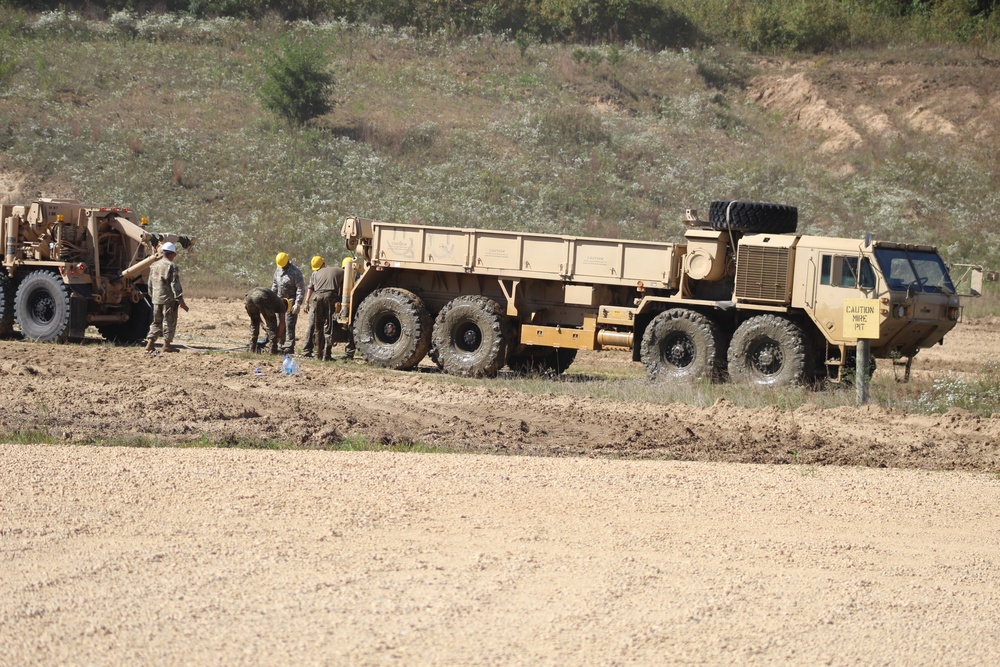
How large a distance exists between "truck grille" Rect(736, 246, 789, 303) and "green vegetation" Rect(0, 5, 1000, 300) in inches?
620

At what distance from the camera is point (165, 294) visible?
17.1 meters

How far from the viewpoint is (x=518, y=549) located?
7598 mm

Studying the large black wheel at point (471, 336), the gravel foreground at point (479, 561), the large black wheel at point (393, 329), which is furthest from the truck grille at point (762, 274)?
the gravel foreground at point (479, 561)

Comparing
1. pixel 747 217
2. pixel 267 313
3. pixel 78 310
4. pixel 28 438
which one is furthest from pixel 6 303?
pixel 747 217

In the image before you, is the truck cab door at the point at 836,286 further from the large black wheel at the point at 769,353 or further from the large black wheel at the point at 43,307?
the large black wheel at the point at 43,307

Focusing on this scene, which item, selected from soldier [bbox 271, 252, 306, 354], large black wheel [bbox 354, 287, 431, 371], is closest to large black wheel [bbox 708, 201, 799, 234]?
Result: large black wheel [bbox 354, 287, 431, 371]

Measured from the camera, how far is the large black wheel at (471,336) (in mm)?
17062

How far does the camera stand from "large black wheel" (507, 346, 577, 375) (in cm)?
1838

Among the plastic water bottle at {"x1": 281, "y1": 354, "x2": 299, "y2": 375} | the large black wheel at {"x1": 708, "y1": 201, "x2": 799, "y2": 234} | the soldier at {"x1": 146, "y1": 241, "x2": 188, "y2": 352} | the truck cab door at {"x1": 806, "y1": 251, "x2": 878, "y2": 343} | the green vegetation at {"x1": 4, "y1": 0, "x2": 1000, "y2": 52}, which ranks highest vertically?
the green vegetation at {"x1": 4, "y1": 0, "x2": 1000, "y2": 52}

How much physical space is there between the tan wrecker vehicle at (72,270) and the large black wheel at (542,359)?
571 centimetres

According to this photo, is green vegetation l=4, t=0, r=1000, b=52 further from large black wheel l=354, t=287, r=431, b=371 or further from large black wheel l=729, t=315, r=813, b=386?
large black wheel l=729, t=315, r=813, b=386

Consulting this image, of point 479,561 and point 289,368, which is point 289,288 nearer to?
point 289,368

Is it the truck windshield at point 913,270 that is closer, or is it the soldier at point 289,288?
the truck windshield at point 913,270

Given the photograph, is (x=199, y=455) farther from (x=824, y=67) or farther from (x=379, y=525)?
(x=824, y=67)
